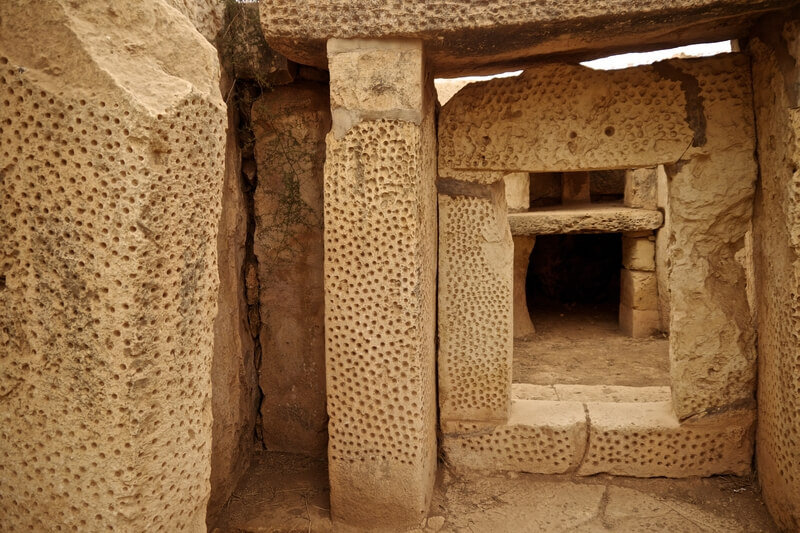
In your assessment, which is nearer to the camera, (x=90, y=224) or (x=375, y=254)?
(x=90, y=224)

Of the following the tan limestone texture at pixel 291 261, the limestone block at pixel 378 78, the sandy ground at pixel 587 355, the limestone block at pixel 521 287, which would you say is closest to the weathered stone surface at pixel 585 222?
the limestone block at pixel 521 287

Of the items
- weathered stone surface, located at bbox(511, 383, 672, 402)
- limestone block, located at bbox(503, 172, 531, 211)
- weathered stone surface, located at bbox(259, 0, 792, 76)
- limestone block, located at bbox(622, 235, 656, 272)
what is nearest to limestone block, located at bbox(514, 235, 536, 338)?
limestone block, located at bbox(503, 172, 531, 211)

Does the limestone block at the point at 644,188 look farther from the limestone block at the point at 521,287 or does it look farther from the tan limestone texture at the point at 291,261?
the tan limestone texture at the point at 291,261

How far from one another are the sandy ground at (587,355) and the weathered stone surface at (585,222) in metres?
1.20

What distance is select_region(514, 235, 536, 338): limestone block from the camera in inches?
Result: 271

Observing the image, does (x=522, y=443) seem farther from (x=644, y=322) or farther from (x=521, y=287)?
(x=644, y=322)

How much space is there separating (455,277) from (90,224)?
218cm

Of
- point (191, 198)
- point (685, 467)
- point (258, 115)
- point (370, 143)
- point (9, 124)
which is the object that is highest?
point (258, 115)

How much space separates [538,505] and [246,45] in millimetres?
2794

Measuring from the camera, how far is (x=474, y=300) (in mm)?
3461

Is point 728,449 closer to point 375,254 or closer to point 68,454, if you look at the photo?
point 375,254

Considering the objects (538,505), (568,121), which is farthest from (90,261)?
(538,505)

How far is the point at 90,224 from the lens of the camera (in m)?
1.56

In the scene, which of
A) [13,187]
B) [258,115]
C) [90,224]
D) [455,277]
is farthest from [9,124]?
[455,277]
